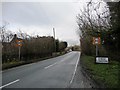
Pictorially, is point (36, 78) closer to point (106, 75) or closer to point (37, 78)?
point (37, 78)

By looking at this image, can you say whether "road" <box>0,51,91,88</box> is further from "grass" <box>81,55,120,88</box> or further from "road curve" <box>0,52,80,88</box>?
"grass" <box>81,55,120,88</box>

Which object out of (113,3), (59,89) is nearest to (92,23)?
(113,3)

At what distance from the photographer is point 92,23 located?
15828 mm

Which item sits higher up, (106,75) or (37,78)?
(106,75)

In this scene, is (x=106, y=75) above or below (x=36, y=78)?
above

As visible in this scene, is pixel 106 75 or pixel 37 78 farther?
pixel 37 78

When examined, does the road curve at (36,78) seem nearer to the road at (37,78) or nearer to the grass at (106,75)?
the road at (37,78)

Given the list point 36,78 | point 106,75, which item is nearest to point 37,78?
point 36,78

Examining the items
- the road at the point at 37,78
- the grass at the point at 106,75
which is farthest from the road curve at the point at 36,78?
the grass at the point at 106,75

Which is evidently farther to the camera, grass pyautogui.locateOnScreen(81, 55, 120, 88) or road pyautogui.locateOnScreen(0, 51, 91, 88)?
road pyautogui.locateOnScreen(0, 51, 91, 88)

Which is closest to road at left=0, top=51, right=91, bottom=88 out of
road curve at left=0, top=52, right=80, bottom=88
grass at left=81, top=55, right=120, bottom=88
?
road curve at left=0, top=52, right=80, bottom=88

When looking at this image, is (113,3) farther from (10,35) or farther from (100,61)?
(10,35)

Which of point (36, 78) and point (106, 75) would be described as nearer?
point (106, 75)

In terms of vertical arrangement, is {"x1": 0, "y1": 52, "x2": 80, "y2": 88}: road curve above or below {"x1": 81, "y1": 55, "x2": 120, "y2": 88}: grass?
below
